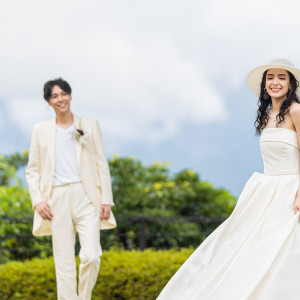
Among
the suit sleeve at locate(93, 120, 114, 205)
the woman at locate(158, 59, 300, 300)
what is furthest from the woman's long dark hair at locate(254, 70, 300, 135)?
the suit sleeve at locate(93, 120, 114, 205)

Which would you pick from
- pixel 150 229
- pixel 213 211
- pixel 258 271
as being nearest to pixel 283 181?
pixel 258 271

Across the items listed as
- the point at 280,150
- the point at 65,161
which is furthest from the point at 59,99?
the point at 280,150

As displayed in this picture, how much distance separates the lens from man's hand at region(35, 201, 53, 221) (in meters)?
6.46

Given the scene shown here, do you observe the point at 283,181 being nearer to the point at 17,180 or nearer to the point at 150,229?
the point at 150,229

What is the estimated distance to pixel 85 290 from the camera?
6375mm

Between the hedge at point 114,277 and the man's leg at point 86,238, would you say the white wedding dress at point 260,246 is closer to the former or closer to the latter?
the man's leg at point 86,238

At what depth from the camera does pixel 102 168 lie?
6586 mm

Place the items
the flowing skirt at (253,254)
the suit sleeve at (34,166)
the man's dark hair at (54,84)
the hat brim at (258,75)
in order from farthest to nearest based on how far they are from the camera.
→ 1. the suit sleeve at (34,166)
2. the man's dark hair at (54,84)
3. the hat brim at (258,75)
4. the flowing skirt at (253,254)

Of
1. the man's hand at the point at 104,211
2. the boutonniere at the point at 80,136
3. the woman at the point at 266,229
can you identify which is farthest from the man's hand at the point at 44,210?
the woman at the point at 266,229

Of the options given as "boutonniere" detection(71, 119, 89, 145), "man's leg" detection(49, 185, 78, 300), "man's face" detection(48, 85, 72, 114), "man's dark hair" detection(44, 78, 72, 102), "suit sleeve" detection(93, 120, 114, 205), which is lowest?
"man's leg" detection(49, 185, 78, 300)

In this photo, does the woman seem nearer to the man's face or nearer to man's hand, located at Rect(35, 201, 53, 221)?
man's hand, located at Rect(35, 201, 53, 221)

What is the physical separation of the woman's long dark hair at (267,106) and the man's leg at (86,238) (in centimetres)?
207

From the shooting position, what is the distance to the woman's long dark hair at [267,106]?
197 inches

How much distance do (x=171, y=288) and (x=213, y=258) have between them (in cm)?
45
